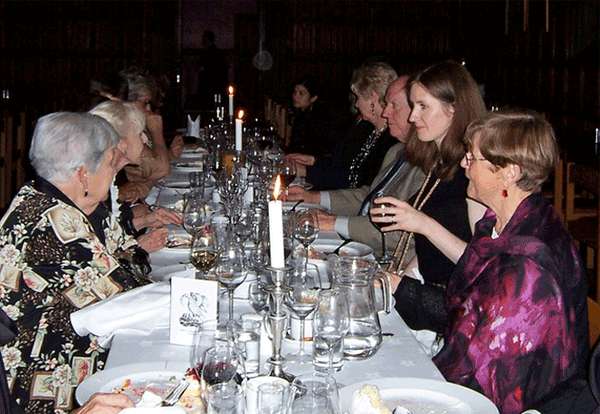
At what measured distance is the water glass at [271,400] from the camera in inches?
58.4

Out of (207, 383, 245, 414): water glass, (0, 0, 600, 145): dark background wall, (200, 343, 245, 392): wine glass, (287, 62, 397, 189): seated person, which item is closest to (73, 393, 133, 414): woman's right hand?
(200, 343, 245, 392): wine glass

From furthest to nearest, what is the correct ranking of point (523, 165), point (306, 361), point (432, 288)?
1. point (432, 288)
2. point (523, 165)
3. point (306, 361)

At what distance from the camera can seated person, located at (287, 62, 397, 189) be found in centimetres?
512

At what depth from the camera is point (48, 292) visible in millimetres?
2504

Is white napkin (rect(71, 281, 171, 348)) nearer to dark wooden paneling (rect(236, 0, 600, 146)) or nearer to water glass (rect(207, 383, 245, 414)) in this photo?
water glass (rect(207, 383, 245, 414))

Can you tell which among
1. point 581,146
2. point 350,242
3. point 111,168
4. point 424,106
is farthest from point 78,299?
point 581,146

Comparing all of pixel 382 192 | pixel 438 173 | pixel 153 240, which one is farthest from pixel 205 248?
pixel 382 192

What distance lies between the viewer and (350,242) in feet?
11.4

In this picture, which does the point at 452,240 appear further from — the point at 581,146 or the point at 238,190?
the point at 581,146

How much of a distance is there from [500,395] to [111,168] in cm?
136

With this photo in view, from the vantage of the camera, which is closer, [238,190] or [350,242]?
[350,242]

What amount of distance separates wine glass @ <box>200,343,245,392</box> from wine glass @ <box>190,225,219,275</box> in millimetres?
900

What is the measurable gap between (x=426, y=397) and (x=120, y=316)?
34.1 inches

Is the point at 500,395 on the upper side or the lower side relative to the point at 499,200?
lower
